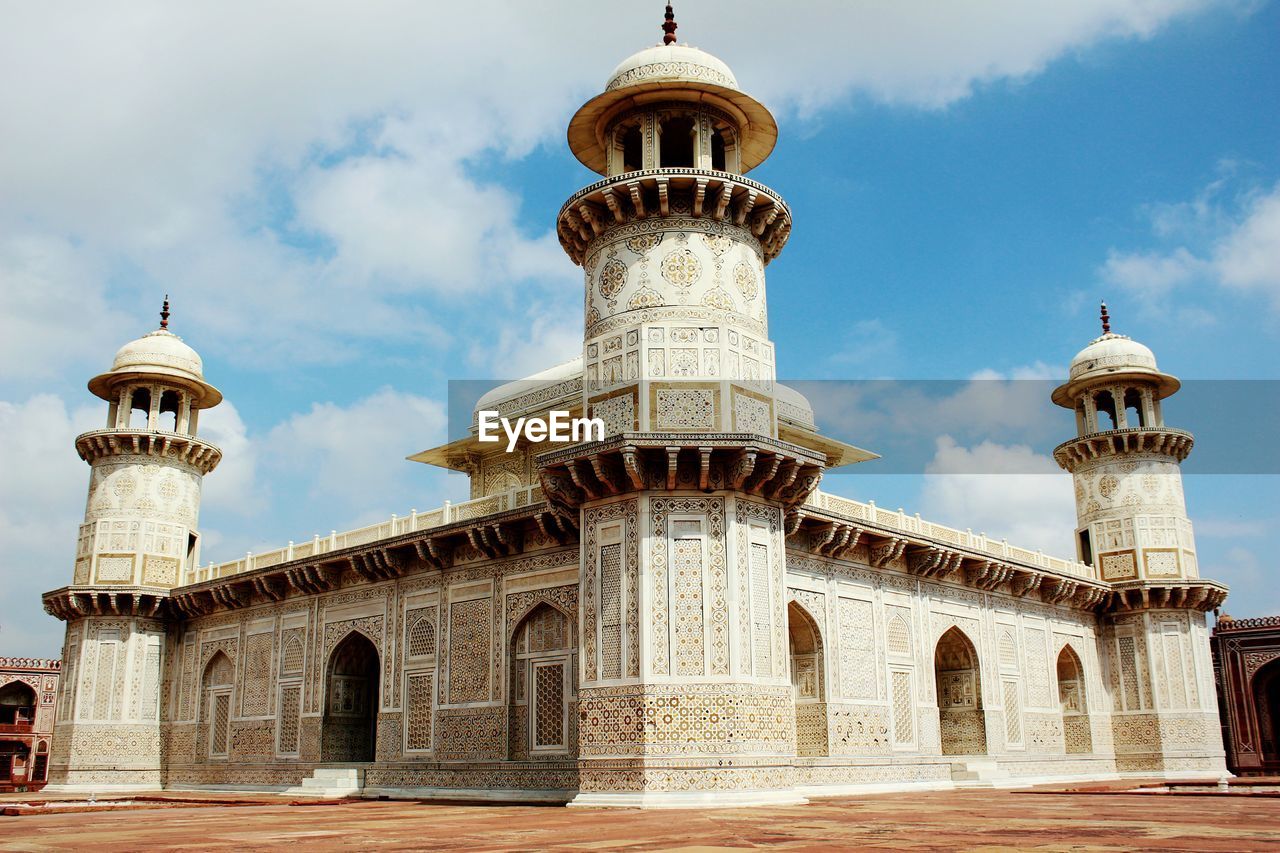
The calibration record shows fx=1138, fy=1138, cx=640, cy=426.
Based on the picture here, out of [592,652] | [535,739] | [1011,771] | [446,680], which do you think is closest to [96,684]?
[446,680]

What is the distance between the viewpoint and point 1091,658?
2717 centimetres

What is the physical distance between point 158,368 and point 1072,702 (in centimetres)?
2295

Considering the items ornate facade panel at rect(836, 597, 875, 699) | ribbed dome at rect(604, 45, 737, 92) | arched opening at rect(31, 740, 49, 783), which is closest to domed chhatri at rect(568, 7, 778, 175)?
ribbed dome at rect(604, 45, 737, 92)

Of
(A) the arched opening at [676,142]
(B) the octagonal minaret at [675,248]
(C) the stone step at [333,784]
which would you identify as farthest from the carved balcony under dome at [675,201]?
(C) the stone step at [333,784]

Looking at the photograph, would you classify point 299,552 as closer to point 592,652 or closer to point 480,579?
point 480,579

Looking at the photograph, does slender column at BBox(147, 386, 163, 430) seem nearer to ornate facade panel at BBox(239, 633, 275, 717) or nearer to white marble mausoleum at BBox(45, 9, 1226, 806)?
white marble mausoleum at BBox(45, 9, 1226, 806)

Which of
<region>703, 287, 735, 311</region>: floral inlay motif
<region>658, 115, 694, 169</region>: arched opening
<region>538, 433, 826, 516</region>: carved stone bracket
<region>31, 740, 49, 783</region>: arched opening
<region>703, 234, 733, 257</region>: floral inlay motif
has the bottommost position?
<region>31, 740, 49, 783</region>: arched opening

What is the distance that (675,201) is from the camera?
17.8 meters

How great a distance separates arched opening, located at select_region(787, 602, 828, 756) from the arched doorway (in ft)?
27.8

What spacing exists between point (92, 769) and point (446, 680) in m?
10.3

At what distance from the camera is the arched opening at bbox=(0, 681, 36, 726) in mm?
46781

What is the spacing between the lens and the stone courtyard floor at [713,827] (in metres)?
8.30

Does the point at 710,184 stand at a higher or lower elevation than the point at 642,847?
higher

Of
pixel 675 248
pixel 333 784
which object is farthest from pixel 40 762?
pixel 675 248
